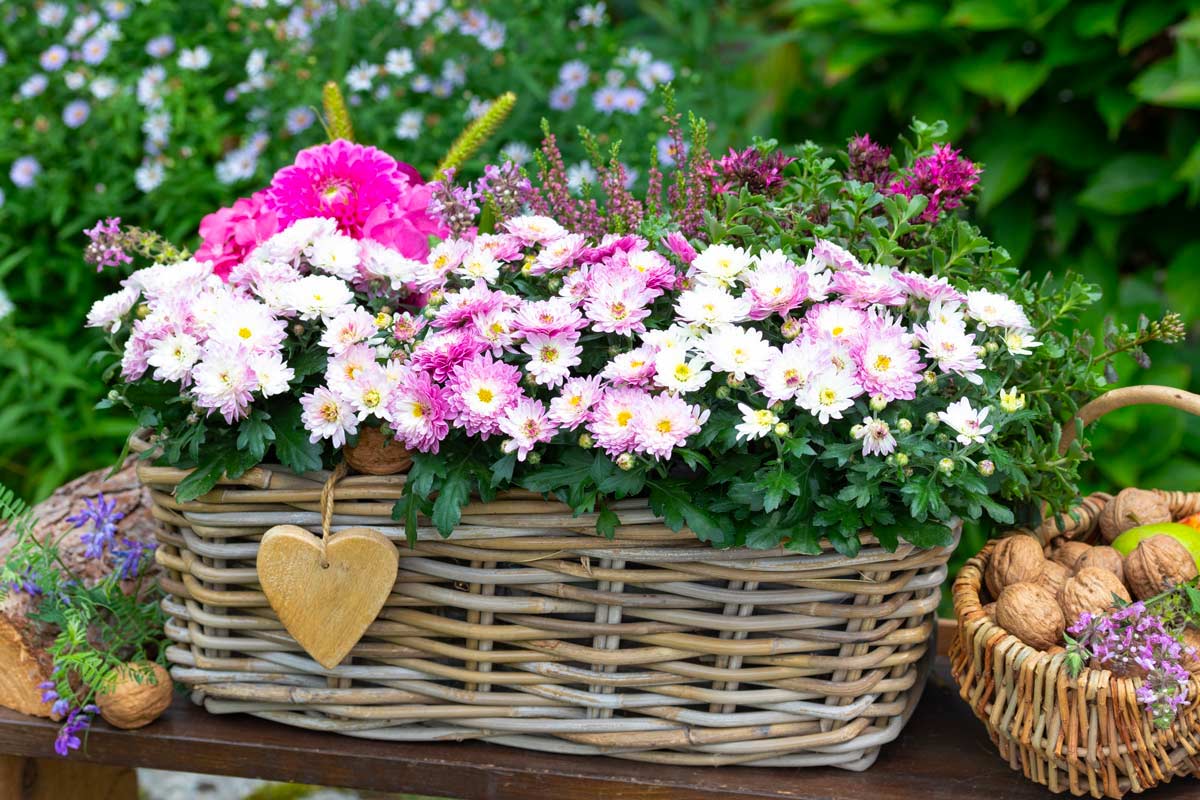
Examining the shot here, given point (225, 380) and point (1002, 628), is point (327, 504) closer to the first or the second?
point (225, 380)

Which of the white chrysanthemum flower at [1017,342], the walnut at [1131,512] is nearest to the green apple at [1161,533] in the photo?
the walnut at [1131,512]

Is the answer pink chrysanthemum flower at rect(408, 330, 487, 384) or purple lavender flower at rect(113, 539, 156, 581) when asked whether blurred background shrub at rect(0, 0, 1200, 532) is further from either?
pink chrysanthemum flower at rect(408, 330, 487, 384)

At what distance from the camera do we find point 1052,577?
3.80 feet

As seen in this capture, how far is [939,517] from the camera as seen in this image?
3.46 ft

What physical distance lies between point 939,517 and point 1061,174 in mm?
1715

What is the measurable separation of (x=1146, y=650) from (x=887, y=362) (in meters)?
0.34

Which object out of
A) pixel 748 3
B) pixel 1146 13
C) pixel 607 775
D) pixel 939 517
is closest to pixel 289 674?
pixel 607 775

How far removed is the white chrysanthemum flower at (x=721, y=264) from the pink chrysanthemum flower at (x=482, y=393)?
0.67ft

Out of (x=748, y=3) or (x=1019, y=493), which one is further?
(x=748, y=3)

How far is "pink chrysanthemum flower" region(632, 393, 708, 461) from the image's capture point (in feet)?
3.32

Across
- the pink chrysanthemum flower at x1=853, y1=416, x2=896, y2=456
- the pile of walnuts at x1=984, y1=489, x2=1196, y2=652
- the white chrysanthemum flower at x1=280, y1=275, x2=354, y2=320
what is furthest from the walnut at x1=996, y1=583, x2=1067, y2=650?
the white chrysanthemum flower at x1=280, y1=275, x2=354, y2=320

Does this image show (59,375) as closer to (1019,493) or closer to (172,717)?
(172,717)

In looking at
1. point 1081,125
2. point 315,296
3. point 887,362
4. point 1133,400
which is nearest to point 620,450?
point 887,362

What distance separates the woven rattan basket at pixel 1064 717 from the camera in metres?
1.05
